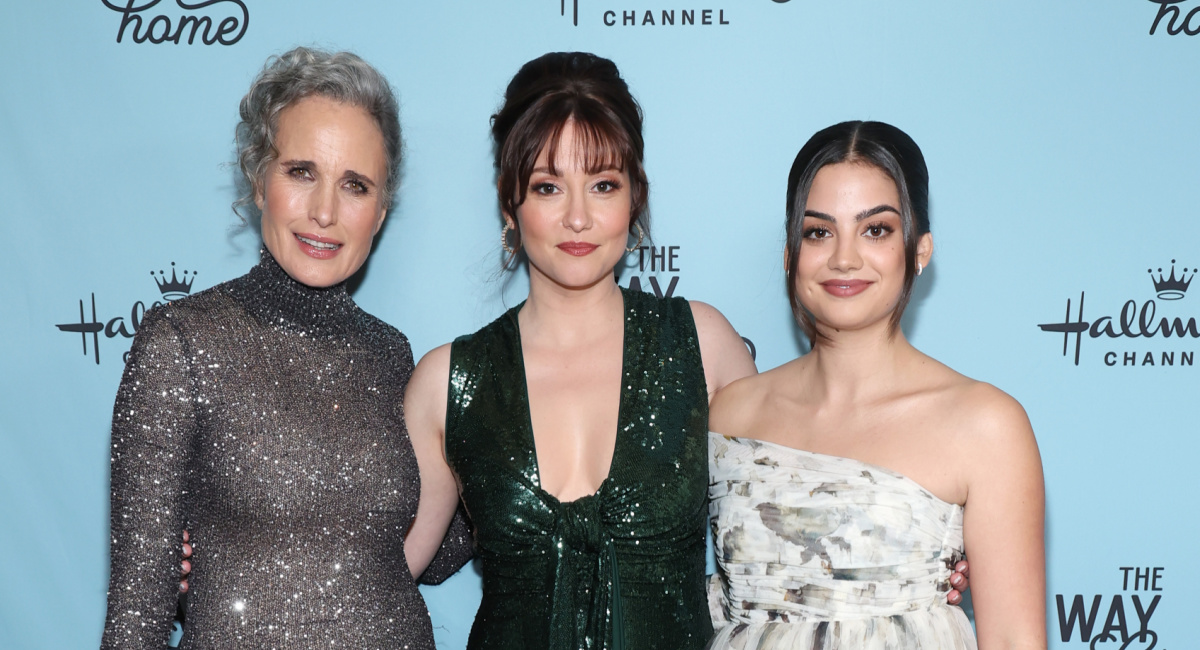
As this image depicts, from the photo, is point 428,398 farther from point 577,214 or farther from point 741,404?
point 741,404

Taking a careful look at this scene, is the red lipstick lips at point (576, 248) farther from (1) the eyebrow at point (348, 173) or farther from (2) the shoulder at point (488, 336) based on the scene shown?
(1) the eyebrow at point (348, 173)

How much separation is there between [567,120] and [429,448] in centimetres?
72

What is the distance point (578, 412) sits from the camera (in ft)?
6.14

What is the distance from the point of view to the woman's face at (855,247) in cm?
160

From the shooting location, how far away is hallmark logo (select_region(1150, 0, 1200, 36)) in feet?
7.24

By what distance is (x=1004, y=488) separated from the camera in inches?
59.6

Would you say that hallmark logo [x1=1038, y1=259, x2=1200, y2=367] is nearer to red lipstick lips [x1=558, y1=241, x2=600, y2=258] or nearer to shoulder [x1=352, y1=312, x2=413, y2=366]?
red lipstick lips [x1=558, y1=241, x2=600, y2=258]

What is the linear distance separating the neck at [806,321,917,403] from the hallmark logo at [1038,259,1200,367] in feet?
2.47

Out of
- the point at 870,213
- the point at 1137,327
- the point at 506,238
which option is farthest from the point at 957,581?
the point at 506,238

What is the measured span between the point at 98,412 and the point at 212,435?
0.90 m

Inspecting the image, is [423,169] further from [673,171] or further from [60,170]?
[60,170]

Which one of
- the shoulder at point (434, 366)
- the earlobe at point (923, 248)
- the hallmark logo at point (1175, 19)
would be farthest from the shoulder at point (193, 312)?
the hallmark logo at point (1175, 19)

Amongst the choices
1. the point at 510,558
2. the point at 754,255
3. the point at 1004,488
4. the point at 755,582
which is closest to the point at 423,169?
the point at 754,255

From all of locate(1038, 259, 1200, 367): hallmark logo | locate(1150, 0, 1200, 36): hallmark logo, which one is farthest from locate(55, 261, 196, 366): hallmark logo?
locate(1150, 0, 1200, 36): hallmark logo
